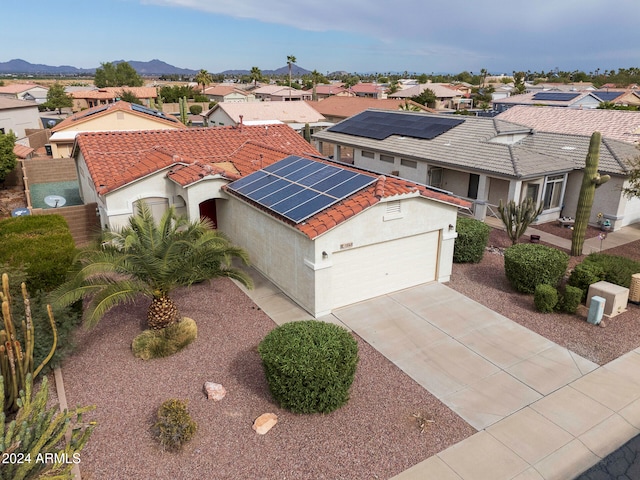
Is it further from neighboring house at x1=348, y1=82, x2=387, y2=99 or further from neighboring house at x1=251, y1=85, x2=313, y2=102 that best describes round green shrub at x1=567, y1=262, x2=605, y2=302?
neighboring house at x1=348, y1=82, x2=387, y2=99

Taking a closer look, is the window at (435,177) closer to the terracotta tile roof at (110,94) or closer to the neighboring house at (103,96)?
the neighboring house at (103,96)

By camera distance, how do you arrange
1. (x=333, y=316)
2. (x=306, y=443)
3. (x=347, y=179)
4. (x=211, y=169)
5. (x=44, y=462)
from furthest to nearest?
(x=211, y=169) → (x=347, y=179) → (x=333, y=316) → (x=306, y=443) → (x=44, y=462)

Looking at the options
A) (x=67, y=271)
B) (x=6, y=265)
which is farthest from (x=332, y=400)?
(x=6, y=265)

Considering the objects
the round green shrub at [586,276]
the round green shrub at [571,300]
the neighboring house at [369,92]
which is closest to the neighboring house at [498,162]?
the round green shrub at [586,276]

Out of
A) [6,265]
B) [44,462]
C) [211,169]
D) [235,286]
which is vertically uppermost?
[211,169]

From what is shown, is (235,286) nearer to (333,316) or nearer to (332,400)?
(333,316)

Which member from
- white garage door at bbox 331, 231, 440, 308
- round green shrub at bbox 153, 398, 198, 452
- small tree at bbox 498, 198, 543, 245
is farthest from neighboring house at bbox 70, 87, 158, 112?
round green shrub at bbox 153, 398, 198, 452
